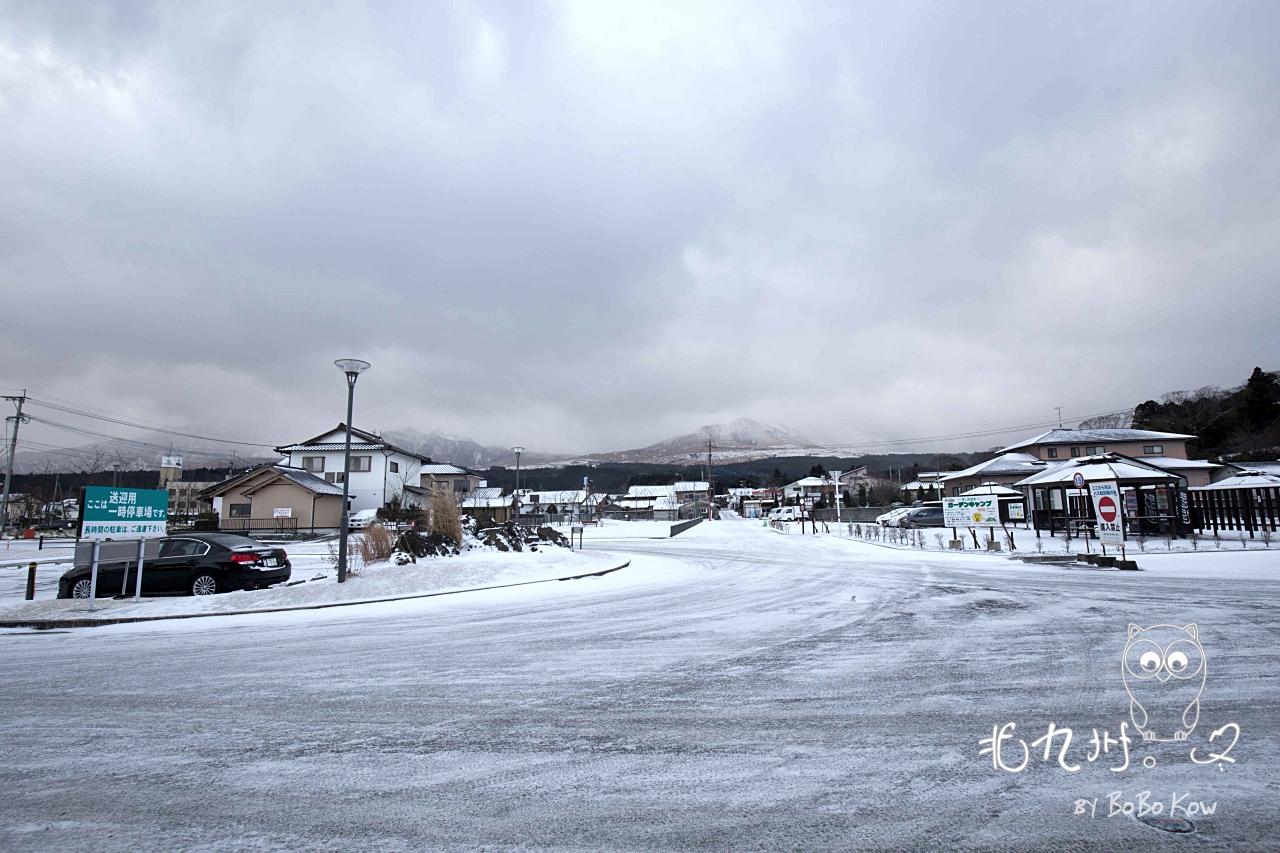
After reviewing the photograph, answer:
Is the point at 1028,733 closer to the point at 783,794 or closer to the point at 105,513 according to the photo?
the point at 783,794

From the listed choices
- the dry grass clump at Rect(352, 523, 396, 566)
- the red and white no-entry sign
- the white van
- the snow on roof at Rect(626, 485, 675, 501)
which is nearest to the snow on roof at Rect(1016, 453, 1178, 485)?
the red and white no-entry sign

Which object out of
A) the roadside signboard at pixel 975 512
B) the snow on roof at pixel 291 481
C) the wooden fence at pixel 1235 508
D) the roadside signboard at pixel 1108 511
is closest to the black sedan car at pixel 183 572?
the roadside signboard at pixel 1108 511

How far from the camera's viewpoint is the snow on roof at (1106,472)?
83.9 feet

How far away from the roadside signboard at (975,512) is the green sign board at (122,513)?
26.7m

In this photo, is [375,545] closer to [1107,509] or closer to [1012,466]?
[1107,509]

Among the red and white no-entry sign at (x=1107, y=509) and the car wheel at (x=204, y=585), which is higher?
the red and white no-entry sign at (x=1107, y=509)

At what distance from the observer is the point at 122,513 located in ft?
42.2

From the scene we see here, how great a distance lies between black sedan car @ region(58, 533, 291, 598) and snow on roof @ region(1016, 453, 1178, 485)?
27453 millimetres

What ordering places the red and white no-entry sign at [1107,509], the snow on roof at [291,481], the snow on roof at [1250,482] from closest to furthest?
the red and white no-entry sign at [1107,509] → the snow on roof at [1250,482] → the snow on roof at [291,481]

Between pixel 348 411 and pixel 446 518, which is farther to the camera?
pixel 446 518

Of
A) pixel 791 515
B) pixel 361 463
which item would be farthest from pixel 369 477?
pixel 791 515

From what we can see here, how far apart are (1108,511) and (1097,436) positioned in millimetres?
43641

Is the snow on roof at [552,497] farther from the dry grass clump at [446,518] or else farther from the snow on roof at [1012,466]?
the dry grass clump at [446,518]

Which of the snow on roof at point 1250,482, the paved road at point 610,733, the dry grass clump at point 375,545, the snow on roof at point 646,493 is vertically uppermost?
the snow on roof at point 646,493
